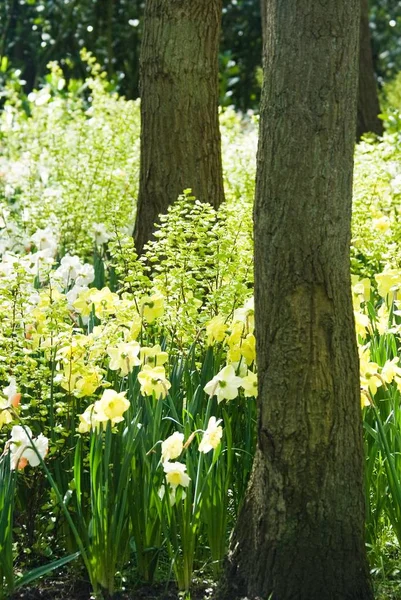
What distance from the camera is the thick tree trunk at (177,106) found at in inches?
204

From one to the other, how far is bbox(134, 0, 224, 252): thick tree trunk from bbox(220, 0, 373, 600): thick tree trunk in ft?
8.18

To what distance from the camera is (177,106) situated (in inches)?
207

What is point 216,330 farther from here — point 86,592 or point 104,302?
point 86,592

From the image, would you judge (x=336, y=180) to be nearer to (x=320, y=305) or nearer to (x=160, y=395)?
(x=320, y=305)

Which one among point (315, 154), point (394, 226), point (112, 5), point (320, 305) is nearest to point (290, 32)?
point (315, 154)

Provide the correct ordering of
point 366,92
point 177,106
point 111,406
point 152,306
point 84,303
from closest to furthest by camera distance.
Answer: point 111,406
point 152,306
point 84,303
point 177,106
point 366,92

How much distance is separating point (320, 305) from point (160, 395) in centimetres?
66

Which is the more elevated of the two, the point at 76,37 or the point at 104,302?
the point at 76,37

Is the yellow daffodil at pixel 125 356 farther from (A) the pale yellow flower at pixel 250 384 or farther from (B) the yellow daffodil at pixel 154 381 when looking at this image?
(A) the pale yellow flower at pixel 250 384

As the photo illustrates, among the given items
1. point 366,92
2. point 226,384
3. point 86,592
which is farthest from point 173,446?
point 366,92

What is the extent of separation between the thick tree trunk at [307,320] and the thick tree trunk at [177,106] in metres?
2.49

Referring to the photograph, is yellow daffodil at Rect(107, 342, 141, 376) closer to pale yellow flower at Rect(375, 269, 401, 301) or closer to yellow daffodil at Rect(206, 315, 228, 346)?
yellow daffodil at Rect(206, 315, 228, 346)

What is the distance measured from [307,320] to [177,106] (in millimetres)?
2782

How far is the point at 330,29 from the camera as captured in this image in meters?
2.65
